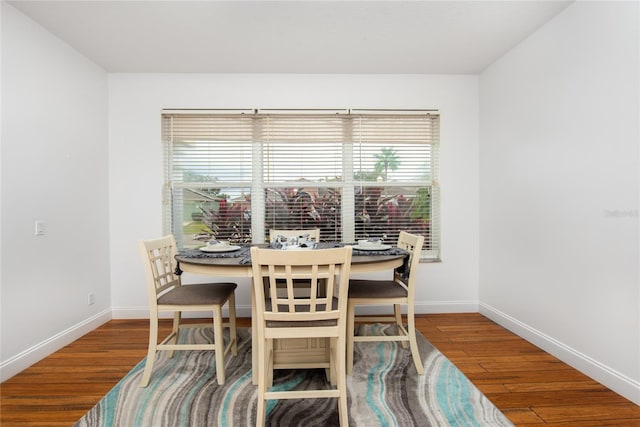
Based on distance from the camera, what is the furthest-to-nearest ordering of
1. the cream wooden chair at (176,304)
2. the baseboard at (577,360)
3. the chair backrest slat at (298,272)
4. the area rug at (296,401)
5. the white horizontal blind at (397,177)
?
the white horizontal blind at (397,177), the cream wooden chair at (176,304), the baseboard at (577,360), the area rug at (296,401), the chair backrest slat at (298,272)

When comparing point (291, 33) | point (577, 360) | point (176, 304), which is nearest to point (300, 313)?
point (176, 304)

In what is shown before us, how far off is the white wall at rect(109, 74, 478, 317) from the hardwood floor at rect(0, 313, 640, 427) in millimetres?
565

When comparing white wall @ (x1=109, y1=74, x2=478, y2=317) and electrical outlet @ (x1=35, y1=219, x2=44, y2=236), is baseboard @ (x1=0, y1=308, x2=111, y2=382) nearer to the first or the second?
white wall @ (x1=109, y1=74, x2=478, y2=317)

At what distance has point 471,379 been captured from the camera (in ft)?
7.26

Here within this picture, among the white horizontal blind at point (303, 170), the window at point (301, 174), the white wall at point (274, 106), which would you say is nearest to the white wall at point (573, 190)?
the white wall at point (274, 106)

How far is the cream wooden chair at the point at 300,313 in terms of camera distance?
1.66m

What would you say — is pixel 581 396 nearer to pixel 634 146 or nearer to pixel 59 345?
pixel 634 146

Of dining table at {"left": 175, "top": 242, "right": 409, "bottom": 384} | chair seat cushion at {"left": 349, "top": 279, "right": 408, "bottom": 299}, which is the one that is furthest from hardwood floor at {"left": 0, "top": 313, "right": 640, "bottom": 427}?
dining table at {"left": 175, "top": 242, "right": 409, "bottom": 384}

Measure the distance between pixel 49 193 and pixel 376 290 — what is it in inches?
107

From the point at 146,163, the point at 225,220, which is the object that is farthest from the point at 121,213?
the point at 225,220

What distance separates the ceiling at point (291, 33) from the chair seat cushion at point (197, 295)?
6.71 ft

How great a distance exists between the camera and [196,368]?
2381 mm

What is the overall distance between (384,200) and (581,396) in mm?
2230

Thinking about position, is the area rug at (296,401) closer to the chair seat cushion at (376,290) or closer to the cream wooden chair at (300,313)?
the cream wooden chair at (300,313)
